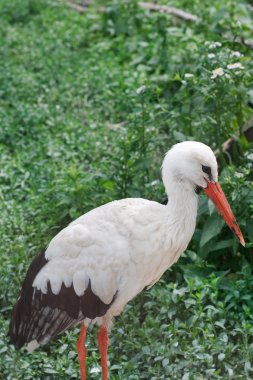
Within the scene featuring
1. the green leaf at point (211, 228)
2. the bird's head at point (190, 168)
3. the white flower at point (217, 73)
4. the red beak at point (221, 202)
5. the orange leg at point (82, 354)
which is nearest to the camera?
the bird's head at point (190, 168)

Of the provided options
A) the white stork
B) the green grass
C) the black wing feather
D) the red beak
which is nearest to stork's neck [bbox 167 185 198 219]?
the white stork

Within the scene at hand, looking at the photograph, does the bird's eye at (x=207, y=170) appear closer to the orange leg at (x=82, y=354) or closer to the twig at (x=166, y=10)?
the orange leg at (x=82, y=354)

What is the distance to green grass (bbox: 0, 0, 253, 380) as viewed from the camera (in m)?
5.11

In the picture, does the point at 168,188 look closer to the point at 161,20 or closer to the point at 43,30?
the point at 161,20

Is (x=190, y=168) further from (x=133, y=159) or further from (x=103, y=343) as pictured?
(x=133, y=159)

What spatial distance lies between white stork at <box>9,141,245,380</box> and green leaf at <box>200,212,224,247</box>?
2.88 feet

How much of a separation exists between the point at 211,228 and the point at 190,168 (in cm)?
112

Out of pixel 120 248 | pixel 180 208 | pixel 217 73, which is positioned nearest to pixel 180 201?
pixel 180 208

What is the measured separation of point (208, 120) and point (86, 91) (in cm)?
239

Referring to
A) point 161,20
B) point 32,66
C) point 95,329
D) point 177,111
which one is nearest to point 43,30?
point 32,66

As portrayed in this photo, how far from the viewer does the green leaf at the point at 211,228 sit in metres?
5.61

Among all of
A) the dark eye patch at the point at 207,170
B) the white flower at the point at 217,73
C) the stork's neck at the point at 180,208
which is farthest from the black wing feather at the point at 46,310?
the white flower at the point at 217,73

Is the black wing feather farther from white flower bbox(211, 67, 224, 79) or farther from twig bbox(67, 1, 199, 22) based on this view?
twig bbox(67, 1, 199, 22)

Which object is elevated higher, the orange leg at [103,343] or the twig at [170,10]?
the twig at [170,10]
